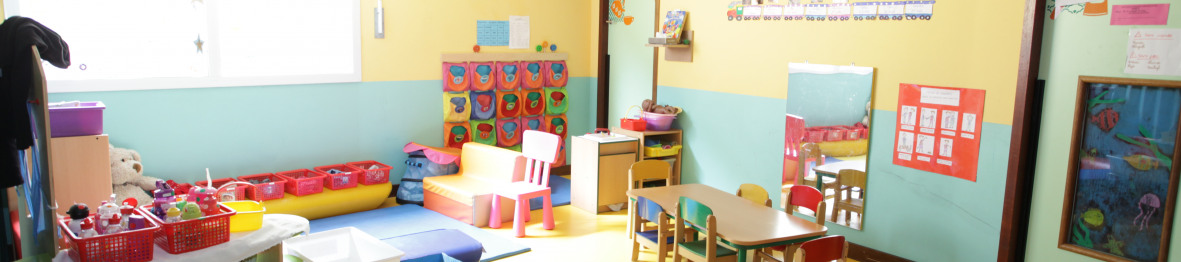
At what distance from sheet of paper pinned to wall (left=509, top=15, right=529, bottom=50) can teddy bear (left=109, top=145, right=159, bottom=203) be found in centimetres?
310

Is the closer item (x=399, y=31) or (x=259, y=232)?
(x=259, y=232)

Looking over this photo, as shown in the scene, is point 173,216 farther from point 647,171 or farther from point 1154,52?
point 1154,52

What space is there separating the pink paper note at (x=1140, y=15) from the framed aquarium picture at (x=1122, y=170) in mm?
273

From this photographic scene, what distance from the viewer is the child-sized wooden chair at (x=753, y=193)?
16.1 ft

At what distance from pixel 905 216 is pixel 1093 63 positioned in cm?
139

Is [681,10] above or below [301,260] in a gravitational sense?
above

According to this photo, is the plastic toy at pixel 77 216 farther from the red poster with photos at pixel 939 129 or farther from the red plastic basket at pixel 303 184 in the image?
the red poster with photos at pixel 939 129

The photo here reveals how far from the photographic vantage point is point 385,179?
245 inches

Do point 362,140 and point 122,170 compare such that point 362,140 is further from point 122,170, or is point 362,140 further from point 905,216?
point 905,216

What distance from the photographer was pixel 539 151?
6.05 metres

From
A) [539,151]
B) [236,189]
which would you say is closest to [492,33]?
[539,151]

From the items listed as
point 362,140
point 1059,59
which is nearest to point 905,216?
point 1059,59

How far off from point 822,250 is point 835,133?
178cm

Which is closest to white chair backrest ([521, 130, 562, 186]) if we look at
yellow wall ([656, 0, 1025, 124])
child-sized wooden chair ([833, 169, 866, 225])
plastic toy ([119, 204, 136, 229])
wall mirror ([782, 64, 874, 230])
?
yellow wall ([656, 0, 1025, 124])
